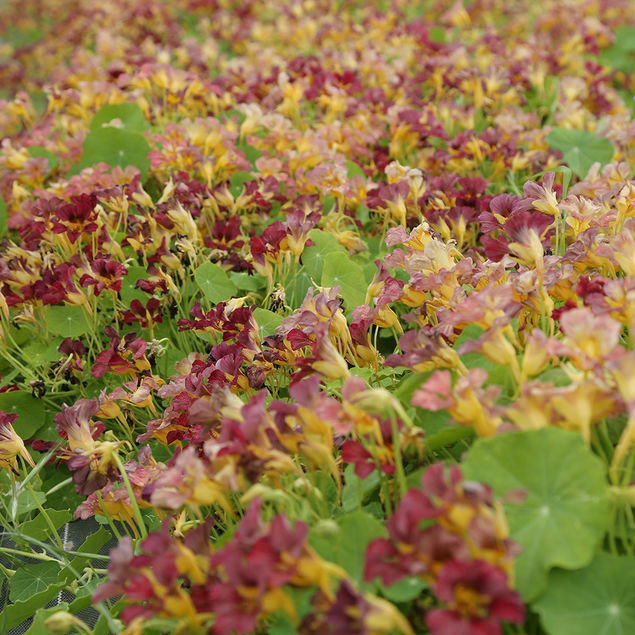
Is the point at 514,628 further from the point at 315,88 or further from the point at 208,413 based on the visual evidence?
the point at 315,88

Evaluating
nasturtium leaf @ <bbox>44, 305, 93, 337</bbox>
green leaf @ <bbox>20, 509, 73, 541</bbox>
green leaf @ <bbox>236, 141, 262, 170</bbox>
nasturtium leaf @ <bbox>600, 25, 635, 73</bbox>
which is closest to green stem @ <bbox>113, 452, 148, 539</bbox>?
green leaf @ <bbox>20, 509, 73, 541</bbox>

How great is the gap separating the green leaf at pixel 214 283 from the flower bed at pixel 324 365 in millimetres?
11

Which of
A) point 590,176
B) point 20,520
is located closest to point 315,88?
point 590,176

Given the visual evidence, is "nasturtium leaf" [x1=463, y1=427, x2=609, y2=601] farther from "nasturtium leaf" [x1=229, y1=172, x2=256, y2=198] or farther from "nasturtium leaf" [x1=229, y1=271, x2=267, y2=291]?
"nasturtium leaf" [x1=229, y1=172, x2=256, y2=198]

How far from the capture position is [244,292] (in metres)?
1.99

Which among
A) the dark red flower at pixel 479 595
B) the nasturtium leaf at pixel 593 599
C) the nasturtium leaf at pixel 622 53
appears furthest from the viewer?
the nasturtium leaf at pixel 622 53

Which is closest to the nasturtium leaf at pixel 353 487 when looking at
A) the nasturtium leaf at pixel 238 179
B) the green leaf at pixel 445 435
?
the green leaf at pixel 445 435

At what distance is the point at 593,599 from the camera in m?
0.87

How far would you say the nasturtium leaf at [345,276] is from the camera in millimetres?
1773

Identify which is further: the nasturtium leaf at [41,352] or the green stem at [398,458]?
the nasturtium leaf at [41,352]

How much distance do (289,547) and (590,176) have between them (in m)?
1.40

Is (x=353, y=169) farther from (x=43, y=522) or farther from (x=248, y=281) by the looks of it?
(x=43, y=522)

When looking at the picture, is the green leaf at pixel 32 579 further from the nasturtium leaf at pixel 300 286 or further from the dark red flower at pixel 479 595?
the dark red flower at pixel 479 595

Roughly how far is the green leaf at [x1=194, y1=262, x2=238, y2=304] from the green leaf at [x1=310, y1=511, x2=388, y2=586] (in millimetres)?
969
